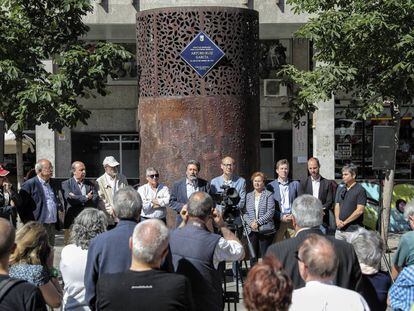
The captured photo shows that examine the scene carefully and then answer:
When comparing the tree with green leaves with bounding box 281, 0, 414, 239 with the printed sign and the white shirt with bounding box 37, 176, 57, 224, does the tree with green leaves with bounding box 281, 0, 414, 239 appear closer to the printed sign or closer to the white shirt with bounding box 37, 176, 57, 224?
the white shirt with bounding box 37, 176, 57, 224

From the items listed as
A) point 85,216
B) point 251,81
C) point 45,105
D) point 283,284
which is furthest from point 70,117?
point 283,284

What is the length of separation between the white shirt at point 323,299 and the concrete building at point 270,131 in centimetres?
1801

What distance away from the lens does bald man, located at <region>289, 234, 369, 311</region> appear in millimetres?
4230

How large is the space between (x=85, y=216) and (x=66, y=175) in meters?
17.8

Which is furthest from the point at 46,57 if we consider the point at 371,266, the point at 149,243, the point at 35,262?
the point at 149,243

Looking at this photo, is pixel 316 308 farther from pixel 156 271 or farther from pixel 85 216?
pixel 85 216

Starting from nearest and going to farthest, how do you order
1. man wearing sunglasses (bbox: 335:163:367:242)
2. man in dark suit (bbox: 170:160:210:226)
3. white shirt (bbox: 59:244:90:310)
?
white shirt (bbox: 59:244:90:310) < man in dark suit (bbox: 170:160:210:226) < man wearing sunglasses (bbox: 335:163:367:242)

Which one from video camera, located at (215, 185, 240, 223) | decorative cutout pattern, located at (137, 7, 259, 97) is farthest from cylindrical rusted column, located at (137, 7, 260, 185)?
video camera, located at (215, 185, 240, 223)

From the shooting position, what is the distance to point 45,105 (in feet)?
44.5

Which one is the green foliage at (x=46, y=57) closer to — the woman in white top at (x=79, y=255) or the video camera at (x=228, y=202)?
the video camera at (x=228, y=202)

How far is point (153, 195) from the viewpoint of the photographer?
10898mm

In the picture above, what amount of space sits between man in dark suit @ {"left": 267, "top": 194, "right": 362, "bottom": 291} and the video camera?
10.6ft

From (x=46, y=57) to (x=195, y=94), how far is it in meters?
4.49

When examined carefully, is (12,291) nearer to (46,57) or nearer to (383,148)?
(383,148)
